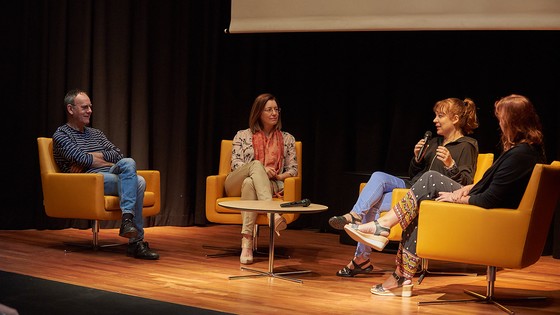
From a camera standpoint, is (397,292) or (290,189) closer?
(397,292)

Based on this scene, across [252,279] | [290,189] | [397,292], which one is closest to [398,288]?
[397,292]

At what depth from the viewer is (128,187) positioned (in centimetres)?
581

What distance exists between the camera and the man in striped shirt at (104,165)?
5.80 meters

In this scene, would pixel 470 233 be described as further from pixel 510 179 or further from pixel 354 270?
pixel 354 270

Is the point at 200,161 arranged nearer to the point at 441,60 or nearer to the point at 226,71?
the point at 226,71

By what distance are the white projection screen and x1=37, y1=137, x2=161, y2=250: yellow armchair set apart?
2.06 meters

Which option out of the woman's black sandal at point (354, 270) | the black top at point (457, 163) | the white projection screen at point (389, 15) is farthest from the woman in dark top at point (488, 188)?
the white projection screen at point (389, 15)

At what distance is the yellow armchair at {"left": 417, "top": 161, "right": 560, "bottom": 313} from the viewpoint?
4.27 meters

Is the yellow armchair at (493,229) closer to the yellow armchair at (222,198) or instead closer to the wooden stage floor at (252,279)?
the wooden stage floor at (252,279)

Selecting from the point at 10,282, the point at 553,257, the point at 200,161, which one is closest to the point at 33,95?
the point at 200,161

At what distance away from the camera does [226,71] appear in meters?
7.95

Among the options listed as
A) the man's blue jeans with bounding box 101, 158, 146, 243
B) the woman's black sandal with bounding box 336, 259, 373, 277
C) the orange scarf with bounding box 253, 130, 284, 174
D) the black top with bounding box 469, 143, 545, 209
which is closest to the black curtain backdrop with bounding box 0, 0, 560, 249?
the orange scarf with bounding box 253, 130, 284, 174

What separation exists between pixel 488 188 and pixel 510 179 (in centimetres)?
13

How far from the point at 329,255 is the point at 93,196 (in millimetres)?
1803
